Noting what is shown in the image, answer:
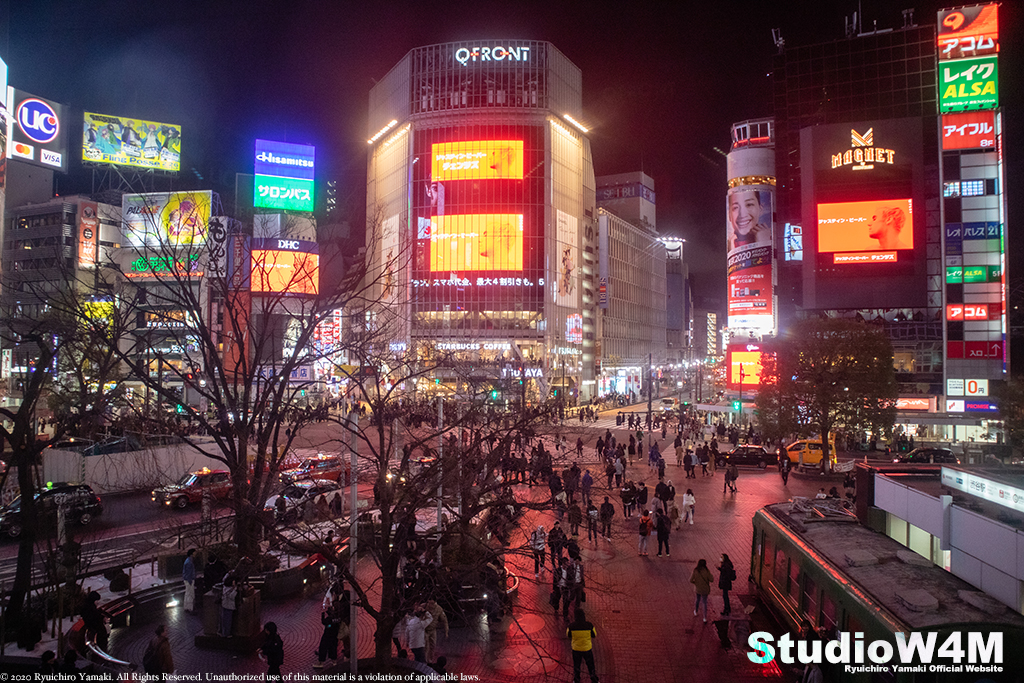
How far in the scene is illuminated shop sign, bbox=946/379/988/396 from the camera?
48.8m

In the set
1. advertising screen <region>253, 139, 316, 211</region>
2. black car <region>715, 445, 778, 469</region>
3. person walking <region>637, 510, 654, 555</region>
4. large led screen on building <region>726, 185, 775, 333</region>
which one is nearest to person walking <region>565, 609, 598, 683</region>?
person walking <region>637, 510, 654, 555</region>

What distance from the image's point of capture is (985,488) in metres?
9.58

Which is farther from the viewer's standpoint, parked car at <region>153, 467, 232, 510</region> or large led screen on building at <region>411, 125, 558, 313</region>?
large led screen on building at <region>411, 125, 558, 313</region>

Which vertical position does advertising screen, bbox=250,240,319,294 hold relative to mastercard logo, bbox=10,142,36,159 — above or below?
below

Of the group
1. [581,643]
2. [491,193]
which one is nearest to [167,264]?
[581,643]

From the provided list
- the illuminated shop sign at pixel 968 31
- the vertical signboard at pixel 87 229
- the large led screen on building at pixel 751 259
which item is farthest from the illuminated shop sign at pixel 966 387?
the vertical signboard at pixel 87 229

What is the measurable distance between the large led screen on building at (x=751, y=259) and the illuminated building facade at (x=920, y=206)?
21.5 ft

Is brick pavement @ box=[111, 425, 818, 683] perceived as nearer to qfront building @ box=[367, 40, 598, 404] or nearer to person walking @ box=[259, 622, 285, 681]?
person walking @ box=[259, 622, 285, 681]

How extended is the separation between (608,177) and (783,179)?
59825mm

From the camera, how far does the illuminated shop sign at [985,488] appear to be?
8.70 m

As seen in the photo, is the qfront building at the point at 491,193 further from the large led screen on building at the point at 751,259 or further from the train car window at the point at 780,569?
the train car window at the point at 780,569

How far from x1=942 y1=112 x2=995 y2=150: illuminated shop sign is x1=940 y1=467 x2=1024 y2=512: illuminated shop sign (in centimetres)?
5189

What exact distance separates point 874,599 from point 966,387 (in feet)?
170

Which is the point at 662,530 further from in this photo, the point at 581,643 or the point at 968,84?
the point at 968,84
